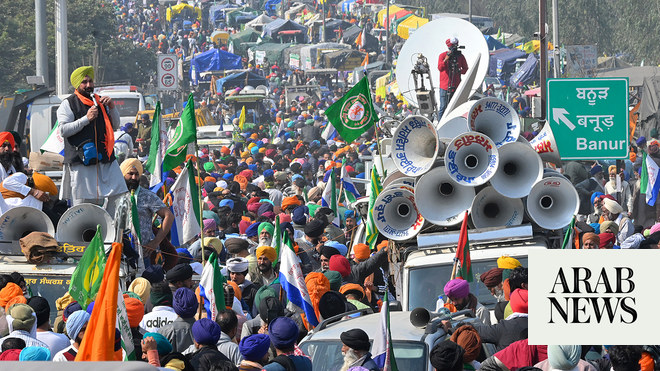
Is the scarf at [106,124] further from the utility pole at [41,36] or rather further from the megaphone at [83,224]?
the utility pole at [41,36]

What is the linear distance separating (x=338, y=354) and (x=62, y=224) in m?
3.22

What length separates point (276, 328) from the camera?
26.6ft

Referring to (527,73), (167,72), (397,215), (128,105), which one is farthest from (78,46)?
(397,215)

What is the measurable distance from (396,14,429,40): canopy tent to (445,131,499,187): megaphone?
5245cm

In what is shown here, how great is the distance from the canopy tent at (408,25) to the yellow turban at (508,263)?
54106 millimetres

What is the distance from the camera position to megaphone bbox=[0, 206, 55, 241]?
1057 centimetres

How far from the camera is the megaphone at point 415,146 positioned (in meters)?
12.6

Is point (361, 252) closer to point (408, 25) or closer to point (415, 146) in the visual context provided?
point (415, 146)

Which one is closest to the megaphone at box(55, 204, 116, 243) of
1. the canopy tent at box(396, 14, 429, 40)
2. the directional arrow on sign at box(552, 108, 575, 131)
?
the directional arrow on sign at box(552, 108, 575, 131)

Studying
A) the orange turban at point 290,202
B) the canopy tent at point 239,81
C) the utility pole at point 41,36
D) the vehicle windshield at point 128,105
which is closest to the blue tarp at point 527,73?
the canopy tent at point 239,81

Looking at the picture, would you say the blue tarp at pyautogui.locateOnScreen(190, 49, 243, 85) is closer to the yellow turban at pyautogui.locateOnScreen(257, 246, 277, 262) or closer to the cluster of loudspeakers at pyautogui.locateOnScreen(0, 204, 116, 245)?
the yellow turban at pyautogui.locateOnScreen(257, 246, 277, 262)

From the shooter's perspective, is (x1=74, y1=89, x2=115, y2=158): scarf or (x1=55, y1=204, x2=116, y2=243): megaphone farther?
(x1=74, y1=89, x2=115, y2=158): scarf

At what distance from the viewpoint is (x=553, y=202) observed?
12.4 meters

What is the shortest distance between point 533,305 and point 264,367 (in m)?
2.97
